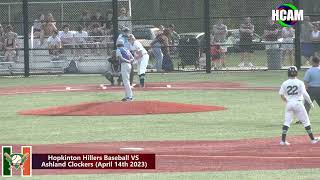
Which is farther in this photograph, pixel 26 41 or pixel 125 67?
pixel 26 41

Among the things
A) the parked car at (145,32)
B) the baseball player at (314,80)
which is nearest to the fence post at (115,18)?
the parked car at (145,32)

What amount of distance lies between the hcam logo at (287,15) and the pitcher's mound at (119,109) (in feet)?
50.4

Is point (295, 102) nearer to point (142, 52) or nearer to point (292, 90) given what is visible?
point (292, 90)

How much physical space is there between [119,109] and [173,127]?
3.45 meters

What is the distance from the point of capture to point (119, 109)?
24.6m

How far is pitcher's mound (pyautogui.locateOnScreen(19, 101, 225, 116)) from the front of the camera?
80.2ft

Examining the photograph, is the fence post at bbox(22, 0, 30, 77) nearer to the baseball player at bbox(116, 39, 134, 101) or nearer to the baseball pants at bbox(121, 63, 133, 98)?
the baseball player at bbox(116, 39, 134, 101)

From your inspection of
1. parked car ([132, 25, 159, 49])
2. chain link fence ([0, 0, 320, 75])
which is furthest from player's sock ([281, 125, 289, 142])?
parked car ([132, 25, 159, 49])

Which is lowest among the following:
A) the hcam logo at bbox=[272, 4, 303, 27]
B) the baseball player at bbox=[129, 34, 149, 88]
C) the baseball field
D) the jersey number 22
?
the baseball field

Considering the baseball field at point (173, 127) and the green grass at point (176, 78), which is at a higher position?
the green grass at point (176, 78)

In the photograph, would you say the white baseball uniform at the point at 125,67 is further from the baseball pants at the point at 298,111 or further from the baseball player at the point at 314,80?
the baseball pants at the point at 298,111

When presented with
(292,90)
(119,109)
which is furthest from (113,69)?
(292,90)

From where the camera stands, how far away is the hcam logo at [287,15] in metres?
39.6

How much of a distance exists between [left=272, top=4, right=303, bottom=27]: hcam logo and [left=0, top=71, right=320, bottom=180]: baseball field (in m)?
5.14
